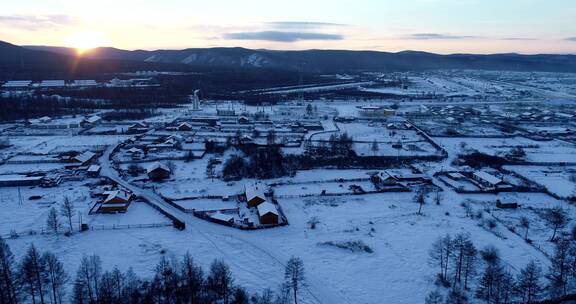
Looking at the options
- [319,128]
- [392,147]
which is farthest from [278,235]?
[319,128]

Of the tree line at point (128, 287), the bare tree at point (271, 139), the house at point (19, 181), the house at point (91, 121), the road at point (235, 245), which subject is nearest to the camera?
the tree line at point (128, 287)

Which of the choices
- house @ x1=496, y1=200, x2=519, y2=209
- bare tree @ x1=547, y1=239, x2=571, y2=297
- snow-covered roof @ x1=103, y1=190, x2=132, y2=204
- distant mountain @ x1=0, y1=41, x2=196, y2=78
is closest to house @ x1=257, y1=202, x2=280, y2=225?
snow-covered roof @ x1=103, y1=190, x2=132, y2=204

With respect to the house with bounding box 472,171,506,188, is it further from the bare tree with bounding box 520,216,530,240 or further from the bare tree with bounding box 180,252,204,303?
the bare tree with bounding box 180,252,204,303

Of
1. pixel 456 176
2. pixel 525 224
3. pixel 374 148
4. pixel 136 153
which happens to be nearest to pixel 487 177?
pixel 456 176

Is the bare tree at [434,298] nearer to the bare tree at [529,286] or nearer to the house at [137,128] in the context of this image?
the bare tree at [529,286]

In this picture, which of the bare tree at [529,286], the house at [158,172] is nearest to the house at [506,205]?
the bare tree at [529,286]

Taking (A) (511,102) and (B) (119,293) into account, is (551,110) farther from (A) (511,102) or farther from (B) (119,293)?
(B) (119,293)

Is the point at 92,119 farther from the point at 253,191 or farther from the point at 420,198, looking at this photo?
the point at 420,198
